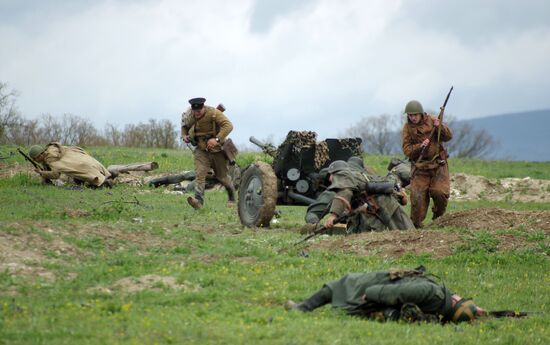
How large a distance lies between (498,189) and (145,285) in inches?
803

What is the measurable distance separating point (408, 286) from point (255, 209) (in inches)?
297

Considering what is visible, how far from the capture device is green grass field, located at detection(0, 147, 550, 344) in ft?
29.9

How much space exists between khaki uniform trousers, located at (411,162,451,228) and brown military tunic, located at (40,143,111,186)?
10.5m

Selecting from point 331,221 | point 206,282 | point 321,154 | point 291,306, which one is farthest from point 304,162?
point 291,306

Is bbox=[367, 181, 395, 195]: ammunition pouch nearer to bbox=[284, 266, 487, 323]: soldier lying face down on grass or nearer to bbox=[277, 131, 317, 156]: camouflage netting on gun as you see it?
bbox=[277, 131, 317, 156]: camouflage netting on gun

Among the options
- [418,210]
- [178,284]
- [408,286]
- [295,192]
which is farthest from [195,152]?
[408,286]

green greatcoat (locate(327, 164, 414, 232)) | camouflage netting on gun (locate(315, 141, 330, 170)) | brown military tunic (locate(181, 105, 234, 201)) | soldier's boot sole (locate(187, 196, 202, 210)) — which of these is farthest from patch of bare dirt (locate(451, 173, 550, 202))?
green greatcoat (locate(327, 164, 414, 232))

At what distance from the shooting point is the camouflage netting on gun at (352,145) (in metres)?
19.1

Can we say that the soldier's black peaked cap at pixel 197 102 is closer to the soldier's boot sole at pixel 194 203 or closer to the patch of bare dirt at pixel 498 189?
the soldier's boot sole at pixel 194 203

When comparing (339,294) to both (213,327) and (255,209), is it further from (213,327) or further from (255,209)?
(255,209)

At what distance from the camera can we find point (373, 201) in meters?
14.9

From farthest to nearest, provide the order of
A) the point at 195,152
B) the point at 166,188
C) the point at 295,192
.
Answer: the point at 166,188 < the point at 195,152 < the point at 295,192

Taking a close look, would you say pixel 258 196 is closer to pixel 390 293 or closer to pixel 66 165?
pixel 390 293

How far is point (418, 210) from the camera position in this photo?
16.9 m
